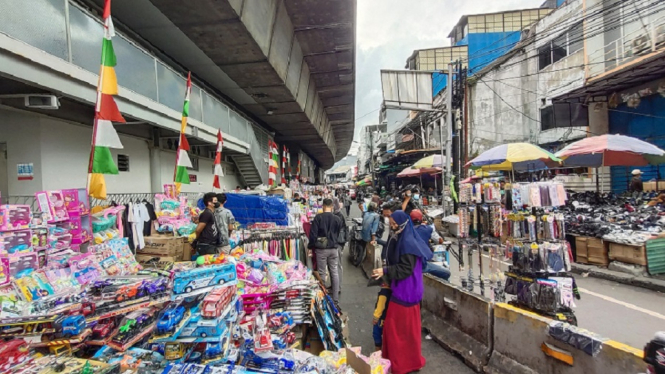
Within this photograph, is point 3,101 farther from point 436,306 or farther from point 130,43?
point 436,306

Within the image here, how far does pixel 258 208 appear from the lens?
8555 mm

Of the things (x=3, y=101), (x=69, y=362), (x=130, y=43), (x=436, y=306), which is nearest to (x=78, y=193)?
(x=3, y=101)

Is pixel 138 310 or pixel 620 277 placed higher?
pixel 138 310

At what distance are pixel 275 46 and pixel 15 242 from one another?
6.91 metres

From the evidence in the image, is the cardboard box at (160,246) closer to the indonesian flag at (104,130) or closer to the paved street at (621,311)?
the indonesian flag at (104,130)

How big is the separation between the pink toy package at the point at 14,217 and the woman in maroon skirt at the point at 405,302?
4470 mm

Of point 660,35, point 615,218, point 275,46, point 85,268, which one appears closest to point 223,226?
point 85,268

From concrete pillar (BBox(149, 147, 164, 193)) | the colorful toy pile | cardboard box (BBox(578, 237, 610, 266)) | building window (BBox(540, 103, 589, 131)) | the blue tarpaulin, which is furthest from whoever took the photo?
building window (BBox(540, 103, 589, 131))

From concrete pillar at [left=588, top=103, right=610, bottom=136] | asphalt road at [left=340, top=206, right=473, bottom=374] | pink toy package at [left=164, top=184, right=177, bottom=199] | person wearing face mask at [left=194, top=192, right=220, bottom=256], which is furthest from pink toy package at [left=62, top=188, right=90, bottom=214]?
concrete pillar at [left=588, top=103, right=610, bottom=136]

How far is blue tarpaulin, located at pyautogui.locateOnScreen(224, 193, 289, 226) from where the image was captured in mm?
8258

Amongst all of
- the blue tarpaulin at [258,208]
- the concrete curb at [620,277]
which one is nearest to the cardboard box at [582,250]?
the concrete curb at [620,277]

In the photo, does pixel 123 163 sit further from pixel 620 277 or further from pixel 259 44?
pixel 620 277

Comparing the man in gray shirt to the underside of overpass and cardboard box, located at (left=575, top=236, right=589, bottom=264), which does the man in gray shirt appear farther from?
cardboard box, located at (left=575, top=236, right=589, bottom=264)

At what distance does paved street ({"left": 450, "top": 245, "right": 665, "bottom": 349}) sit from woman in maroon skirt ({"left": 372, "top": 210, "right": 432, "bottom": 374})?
2527 mm
